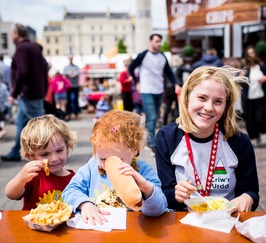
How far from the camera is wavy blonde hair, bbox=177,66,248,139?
6.09 feet

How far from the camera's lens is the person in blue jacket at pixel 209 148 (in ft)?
6.07

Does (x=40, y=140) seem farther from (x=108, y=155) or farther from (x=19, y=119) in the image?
(x=19, y=119)

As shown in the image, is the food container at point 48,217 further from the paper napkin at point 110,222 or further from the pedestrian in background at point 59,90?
the pedestrian in background at point 59,90

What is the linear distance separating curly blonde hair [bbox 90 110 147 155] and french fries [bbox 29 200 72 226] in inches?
10.4

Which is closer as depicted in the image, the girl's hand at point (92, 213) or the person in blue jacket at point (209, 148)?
the girl's hand at point (92, 213)

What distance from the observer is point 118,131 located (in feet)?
4.81

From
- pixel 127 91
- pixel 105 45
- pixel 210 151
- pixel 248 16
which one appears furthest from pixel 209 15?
pixel 105 45

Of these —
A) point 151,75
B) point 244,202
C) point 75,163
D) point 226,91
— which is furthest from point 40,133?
point 151,75

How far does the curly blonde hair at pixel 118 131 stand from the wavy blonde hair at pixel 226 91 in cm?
42

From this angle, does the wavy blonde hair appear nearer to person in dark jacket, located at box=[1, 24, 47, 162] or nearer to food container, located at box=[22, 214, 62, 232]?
food container, located at box=[22, 214, 62, 232]

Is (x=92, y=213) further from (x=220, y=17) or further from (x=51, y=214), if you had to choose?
(x=220, y=17)

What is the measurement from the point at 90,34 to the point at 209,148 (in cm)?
13138

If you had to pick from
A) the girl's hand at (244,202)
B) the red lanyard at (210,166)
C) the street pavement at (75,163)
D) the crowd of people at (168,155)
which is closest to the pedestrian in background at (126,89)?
the street pavement at (75,163)

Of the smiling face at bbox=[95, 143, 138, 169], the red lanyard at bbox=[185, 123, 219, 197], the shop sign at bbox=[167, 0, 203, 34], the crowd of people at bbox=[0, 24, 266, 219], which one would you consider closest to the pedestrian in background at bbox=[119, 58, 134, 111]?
the shop sign at bbox=[167, 0, 203, 34]
